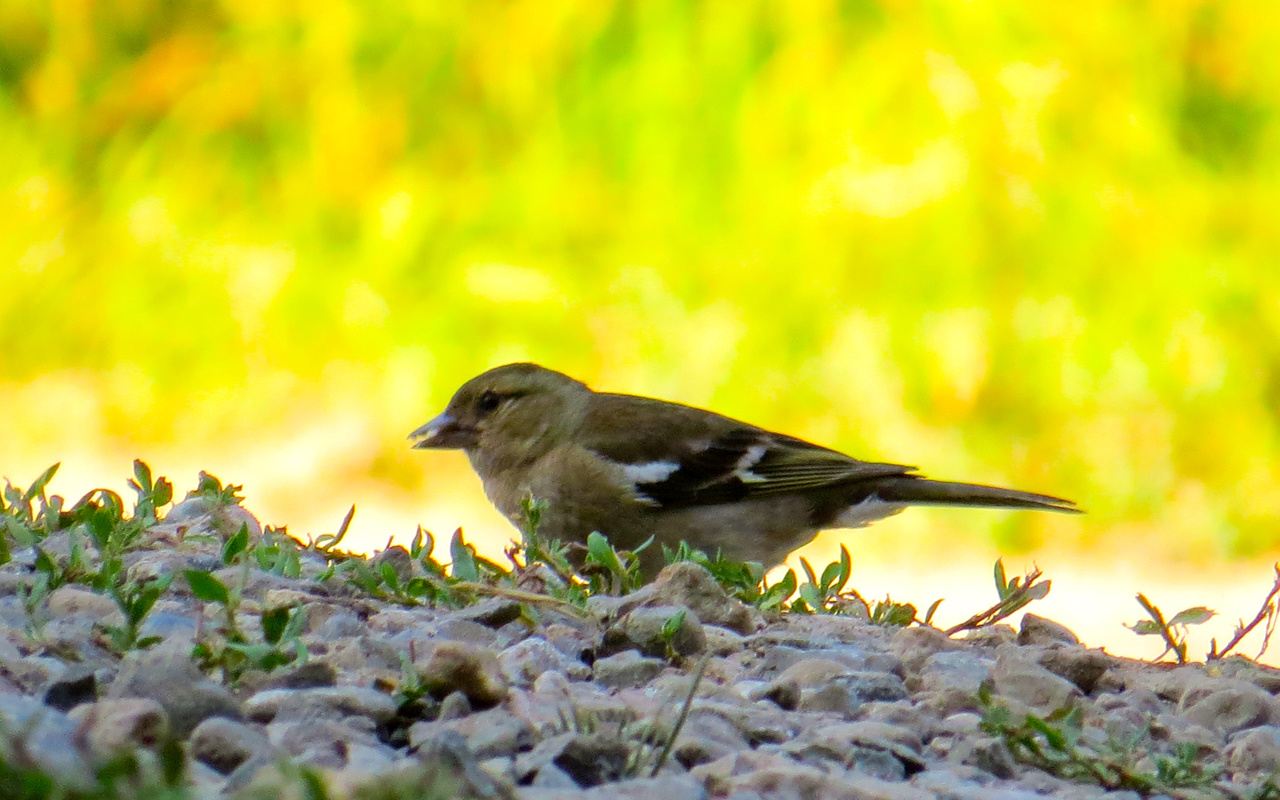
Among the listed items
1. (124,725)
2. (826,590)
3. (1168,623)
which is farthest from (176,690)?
(1168,623)

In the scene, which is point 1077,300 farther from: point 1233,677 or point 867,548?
point 1233,677

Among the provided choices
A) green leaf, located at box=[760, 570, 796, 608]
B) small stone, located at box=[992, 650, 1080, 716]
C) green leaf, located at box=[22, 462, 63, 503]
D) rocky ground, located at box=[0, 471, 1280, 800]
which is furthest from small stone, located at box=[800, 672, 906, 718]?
green leaf, located at box=[22, 462, 63, 503]

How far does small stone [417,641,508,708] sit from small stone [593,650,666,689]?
0.28 meters

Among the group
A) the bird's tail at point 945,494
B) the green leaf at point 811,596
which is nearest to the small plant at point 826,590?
the green leaf at point 811,596

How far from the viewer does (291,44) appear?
844 centimetres

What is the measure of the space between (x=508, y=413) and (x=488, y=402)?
132 mm

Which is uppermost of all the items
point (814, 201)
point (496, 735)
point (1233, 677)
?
point (814, 201)

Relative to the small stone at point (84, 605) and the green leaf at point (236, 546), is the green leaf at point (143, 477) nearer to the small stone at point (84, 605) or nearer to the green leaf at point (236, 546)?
the green leaf at point (236, 546)

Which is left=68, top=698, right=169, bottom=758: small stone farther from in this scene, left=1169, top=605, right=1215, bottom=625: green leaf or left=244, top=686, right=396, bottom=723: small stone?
left=1169, top=605, right=1215, bottom=625: green leaf

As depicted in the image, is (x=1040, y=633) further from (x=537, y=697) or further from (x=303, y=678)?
(x=303, y=678)

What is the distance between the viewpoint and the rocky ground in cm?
176

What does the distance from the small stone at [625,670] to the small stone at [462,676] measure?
0.91 ft

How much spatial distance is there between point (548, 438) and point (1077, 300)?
369cm

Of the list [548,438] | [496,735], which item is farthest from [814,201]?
[496,735]
